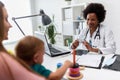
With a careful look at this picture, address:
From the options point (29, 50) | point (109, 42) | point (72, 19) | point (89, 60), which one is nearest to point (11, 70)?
point (29, 50)

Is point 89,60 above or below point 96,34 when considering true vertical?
below

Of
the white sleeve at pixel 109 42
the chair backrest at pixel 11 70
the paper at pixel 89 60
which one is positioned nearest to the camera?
the chair backrest at pixel 11 70

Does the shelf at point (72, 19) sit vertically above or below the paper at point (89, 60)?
above

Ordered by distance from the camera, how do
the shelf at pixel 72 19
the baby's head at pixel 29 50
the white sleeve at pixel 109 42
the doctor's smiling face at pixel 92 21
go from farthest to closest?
the shelf at pixel 72 19, the doctor's smiling face at pixel 92 21, the white sleeve at pixel 109 42, the baby's head at pixel 29 50

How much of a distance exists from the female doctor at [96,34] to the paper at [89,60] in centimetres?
37

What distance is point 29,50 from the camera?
38.4 inches

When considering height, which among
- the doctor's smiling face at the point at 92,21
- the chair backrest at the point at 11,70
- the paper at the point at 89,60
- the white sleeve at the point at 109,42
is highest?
the doctor's smiling face at the point at 92,21

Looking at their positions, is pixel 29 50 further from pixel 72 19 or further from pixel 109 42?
pixel 72 19

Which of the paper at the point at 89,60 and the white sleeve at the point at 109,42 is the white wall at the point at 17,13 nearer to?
the white sleeve at the point at 109,42

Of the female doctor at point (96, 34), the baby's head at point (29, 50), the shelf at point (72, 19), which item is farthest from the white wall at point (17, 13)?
the baby's head at point (29, 50)

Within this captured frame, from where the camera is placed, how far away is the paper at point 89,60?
151 centimetres

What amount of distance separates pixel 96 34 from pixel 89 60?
2.33 ft

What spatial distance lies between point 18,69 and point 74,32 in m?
2.93

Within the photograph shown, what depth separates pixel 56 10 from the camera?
160 inches
